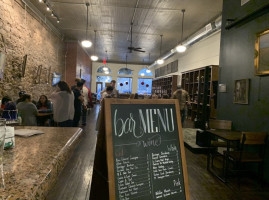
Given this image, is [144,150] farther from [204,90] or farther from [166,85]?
[166,85]

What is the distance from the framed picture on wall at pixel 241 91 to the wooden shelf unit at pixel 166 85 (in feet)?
26.9

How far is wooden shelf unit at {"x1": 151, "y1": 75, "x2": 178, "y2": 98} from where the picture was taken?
40.4ft

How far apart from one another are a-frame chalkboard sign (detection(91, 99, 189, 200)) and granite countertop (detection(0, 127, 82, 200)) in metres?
0.29

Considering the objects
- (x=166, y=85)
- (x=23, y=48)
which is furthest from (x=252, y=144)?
(x=166, y=85)

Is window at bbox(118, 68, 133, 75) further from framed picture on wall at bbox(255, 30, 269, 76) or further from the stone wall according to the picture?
framed picture on wall at bbox(255, 30, 269, 76)

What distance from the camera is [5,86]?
5371 mm

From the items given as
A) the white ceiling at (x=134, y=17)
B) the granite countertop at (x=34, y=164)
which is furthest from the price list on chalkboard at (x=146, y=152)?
the white ceiling at (x=134, y=17)

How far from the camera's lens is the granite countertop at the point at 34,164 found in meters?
0.65

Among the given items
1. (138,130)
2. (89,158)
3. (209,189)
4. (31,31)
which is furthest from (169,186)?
(31,31)

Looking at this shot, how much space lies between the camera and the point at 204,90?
7812 mm

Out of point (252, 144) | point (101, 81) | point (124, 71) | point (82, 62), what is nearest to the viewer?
point (252, 144)

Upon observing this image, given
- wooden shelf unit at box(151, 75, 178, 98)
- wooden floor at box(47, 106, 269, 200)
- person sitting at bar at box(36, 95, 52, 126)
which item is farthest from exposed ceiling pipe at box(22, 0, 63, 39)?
wooden shelf unit at box(151, 75, 178, 98)

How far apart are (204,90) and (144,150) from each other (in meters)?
7.00

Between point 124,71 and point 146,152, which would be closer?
point 146,152
